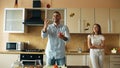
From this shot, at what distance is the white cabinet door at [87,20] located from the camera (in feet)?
16.7

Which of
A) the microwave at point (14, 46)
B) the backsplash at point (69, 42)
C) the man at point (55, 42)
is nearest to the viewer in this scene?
the man at point (55, 42)

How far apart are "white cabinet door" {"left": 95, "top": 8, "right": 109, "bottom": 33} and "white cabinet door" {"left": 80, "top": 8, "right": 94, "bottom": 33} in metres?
0.12

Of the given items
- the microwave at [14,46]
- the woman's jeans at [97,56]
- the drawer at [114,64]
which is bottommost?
the drawer at [114,64]

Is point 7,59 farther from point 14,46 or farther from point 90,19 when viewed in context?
point 90,19

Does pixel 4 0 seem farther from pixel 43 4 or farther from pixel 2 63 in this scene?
pixel 2 63

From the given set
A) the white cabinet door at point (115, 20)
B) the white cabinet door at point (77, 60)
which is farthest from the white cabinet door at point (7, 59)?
the white cabinet door at point (115, 20)

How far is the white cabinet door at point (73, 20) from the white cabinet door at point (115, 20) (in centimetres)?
81

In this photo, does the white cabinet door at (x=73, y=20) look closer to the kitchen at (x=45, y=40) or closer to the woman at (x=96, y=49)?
the kitchen at (x=45, y=40)

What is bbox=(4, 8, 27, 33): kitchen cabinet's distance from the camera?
5078 mm

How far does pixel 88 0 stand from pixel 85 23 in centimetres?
73

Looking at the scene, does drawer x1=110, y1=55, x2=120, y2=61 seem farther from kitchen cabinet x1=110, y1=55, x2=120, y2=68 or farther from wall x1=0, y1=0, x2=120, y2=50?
wall x1=0, y1=0, x2=120, y2=50

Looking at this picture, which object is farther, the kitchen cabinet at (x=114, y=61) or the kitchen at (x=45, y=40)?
the kitchen at (x=45, y=40)

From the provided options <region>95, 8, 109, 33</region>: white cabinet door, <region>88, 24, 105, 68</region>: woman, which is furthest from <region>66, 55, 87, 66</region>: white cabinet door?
<region>95, 8, 109, 33</region>: white cabinet door

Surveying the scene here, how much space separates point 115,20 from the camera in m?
5.09
